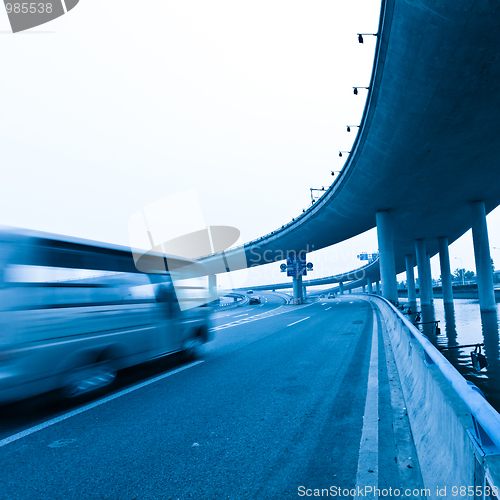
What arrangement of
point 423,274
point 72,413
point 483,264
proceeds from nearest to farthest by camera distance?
point 72,413 < point 483,264 < point 423,274

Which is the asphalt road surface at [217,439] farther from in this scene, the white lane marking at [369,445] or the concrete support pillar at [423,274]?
the concrete support pillar at [423,274]

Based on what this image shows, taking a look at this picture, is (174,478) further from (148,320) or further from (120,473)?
(148,320)

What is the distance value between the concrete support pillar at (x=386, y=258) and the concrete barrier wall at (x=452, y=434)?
103ft

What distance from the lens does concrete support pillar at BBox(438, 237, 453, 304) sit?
46.9 metres

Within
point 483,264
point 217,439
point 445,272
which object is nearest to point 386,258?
point 483,264

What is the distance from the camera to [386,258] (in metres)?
34.0

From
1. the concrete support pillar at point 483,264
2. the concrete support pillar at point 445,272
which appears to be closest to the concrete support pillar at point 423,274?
the concrete support pillar at point 445,272

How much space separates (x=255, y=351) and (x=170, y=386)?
4.13 m

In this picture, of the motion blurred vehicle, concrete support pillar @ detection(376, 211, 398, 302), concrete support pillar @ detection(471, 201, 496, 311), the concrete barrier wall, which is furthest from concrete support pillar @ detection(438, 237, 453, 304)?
the concrete barrier wall

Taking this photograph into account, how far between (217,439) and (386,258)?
3274cm

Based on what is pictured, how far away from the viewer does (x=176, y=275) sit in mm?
9812

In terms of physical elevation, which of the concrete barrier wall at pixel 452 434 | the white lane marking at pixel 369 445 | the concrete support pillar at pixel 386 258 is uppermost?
the concrete support pillar at pixel 386 258

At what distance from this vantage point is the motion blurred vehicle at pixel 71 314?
5.16m

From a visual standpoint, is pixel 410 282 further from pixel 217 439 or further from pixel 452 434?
pixel 452 434
